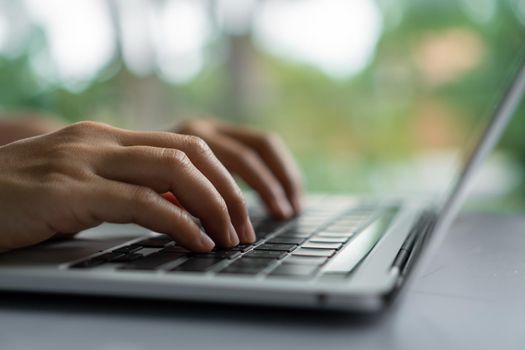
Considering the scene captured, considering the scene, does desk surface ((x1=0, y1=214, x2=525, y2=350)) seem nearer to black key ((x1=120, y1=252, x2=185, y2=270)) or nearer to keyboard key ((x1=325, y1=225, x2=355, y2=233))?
black key ((x1=120, y1=252, x2=185, y2=270))

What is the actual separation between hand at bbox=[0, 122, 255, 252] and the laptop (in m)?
0.03

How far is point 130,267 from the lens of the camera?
1.68 feet

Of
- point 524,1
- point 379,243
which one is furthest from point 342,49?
point 379,243

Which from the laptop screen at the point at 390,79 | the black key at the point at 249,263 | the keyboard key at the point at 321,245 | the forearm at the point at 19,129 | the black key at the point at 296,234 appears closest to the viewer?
the black key at the point at 249,263

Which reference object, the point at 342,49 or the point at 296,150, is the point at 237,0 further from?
the point at 296,150

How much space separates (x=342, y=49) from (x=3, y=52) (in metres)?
2.10

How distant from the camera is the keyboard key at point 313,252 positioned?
1.87 feet

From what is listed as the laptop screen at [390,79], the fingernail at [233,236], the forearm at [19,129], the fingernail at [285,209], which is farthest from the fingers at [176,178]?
the laptop screen at [390,79]

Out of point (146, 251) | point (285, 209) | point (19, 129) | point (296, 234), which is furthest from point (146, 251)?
point (19, 129)

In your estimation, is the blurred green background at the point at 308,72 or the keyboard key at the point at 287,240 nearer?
the keyboard key at the point at 287,240

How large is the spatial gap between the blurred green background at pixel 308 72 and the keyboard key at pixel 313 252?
3169 mm

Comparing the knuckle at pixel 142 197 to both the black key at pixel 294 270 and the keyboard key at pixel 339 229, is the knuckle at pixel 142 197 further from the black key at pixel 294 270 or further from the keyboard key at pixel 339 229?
the keyboard key at pixel 339 229

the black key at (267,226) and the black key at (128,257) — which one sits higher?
the black key at (128,257)

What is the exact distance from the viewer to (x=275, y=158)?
1.07 metres
